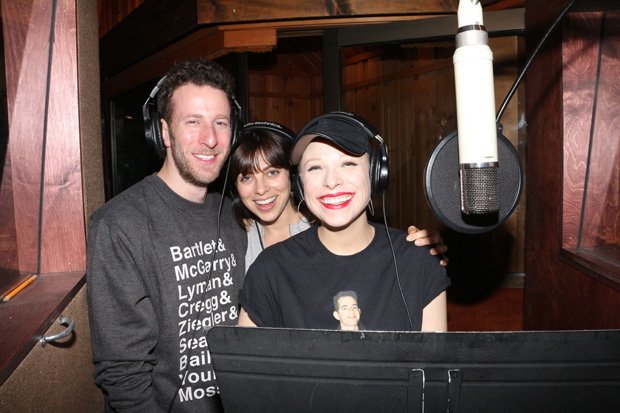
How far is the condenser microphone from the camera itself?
646 millimetres

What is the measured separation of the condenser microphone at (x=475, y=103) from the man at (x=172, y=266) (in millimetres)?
830

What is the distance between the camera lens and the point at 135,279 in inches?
54.1

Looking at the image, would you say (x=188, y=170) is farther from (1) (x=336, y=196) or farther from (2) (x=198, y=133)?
(1) (x=336, y=196)

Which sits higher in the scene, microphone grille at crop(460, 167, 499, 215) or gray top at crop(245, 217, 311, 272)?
microphone grille at crop(460, 167, 499, 215)

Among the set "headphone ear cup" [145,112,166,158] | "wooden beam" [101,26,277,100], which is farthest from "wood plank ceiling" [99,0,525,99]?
"headphone ear cup" [145,112,166,158]

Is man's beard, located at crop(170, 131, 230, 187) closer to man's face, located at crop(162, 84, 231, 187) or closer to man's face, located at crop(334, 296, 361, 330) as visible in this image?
man's face, located at crop(162, 84, 231, 187)

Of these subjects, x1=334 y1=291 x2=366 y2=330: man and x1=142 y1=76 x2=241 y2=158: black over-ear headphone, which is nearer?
x1=334 y1=291 x2=366 y2=330: man

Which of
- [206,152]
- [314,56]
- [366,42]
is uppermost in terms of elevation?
[314,56]

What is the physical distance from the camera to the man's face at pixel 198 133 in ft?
5.30

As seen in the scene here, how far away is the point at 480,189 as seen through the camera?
2.27ft

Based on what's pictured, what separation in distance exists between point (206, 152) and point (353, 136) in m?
0.65

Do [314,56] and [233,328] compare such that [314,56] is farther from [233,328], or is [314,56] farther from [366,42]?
[233,328]

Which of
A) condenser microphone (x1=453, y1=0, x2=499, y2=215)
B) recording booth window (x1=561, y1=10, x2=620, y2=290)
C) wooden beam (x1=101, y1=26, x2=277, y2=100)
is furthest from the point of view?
wooden beam (x1=101, y1=26, x2=277, y2=100)

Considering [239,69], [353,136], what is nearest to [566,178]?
[353,136]
